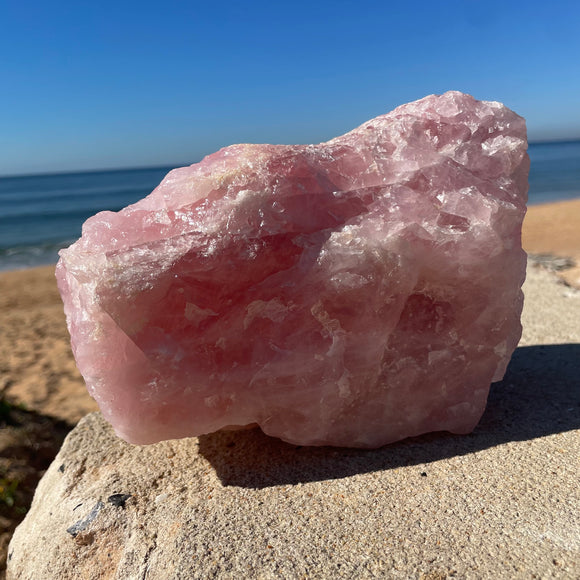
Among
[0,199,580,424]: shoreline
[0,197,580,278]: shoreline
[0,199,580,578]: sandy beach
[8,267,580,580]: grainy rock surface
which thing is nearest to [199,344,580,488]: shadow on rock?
[8,267,580,580]: grainy rock surface

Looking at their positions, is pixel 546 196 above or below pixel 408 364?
below

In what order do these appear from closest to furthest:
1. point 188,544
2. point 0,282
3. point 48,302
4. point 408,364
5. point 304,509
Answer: point 188,544, point 304,509, point 408,364, point 48,302, point 0,282

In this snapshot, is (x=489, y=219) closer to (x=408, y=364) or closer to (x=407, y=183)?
(x=407, y=183)

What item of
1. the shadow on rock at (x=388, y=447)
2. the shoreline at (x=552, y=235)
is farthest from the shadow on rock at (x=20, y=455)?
the shoreline at (x=552, y=235)

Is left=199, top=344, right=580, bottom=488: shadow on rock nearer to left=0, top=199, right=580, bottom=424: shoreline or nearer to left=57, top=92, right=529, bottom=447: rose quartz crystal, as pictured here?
left=57, top=92, right=529, bottom=447: rose quartz crystal

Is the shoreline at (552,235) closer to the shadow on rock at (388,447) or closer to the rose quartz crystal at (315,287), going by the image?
the shadow on rock at (388,447)

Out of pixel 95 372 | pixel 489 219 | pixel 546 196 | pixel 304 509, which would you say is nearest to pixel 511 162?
pixel 489 219

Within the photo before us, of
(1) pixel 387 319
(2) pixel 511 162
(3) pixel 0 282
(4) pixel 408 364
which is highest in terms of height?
(2) pixel 511 162

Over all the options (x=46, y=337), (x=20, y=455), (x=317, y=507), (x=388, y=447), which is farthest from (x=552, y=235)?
(x=20, y=455)
